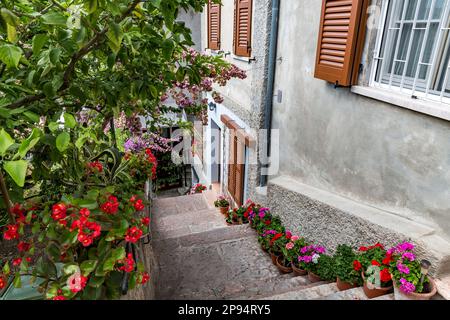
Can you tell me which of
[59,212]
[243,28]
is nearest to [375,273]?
[59,212]

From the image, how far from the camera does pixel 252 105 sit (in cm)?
583

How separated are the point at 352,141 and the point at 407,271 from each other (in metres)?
1.49

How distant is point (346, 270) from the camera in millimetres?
2984

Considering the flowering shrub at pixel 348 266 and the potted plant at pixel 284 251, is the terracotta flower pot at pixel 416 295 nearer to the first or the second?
the flowering shrub at pixel 348 266

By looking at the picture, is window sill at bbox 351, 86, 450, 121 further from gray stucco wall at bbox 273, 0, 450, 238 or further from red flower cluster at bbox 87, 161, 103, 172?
red flower cluster at bbox 87, 161, 103, 172

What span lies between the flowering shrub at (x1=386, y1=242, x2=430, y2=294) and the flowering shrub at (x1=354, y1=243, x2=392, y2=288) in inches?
2.9

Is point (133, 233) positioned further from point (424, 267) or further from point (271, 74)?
point (271, 74)

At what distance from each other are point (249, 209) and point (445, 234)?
3.50m

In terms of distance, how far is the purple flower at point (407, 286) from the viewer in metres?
2.26

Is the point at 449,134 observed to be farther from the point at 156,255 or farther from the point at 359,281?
the point at 156,255

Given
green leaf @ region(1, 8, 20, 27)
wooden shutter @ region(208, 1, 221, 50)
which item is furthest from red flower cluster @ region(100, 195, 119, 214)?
wooden shutter @ region(208, 1, 221, 50)

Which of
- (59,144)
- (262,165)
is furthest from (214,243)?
(59,144)

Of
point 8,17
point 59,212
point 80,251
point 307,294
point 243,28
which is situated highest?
point 243,28

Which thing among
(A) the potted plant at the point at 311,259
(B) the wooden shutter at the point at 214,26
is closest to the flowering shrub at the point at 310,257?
(A) the potted plant at the point at 311,259
